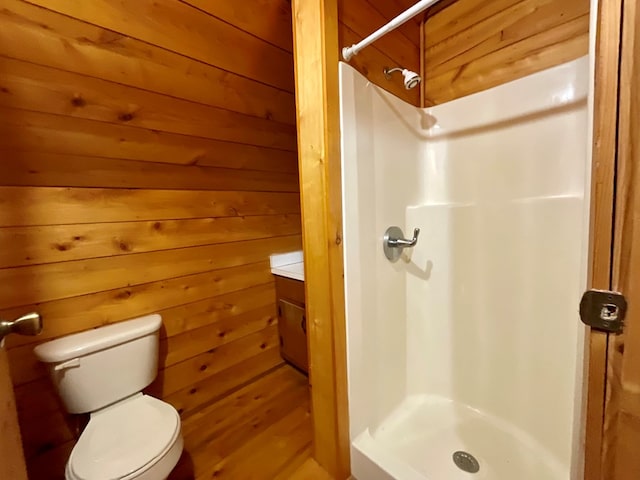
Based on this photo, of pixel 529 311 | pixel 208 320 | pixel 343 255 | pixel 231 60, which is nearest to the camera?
pixel 343 255

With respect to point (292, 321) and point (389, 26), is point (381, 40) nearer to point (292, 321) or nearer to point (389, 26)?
point (389, 26)

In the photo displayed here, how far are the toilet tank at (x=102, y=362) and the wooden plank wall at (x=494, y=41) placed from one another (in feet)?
6.26

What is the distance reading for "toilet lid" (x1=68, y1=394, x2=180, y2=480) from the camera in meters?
0.98

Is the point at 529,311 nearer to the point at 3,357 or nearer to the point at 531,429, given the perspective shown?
the point at 531,429

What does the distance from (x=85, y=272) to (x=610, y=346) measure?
5.84 feet

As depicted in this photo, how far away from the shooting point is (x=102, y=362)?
1255 mm

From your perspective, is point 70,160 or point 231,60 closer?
point 70,160

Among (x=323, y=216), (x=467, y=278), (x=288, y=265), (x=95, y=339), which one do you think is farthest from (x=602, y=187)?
(x=288, y=265)

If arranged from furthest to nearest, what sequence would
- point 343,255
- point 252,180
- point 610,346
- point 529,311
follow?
point 252,180
point 529,311
point 343,255
point 610,346

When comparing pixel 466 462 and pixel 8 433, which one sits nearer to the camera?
pixel 8 433

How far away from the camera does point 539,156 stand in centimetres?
125

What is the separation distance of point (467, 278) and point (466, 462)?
79 centimetres

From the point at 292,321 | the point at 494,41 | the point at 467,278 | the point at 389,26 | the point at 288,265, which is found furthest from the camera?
the point at 288,265

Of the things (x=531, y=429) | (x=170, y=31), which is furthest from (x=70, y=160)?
(x=531, y=429)
